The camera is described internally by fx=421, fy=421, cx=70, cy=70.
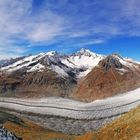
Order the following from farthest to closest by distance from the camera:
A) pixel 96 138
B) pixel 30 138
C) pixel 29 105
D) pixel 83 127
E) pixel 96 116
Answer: pixel 29 105 < pixel 96 116 < pixel 83 127 < pixel 30 138 < pixel 96 138

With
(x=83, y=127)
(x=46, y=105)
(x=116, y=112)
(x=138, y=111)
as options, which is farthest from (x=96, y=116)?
(x=138, y=111)

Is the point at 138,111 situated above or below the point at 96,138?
above

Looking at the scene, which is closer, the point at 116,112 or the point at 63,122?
the point at 63,122

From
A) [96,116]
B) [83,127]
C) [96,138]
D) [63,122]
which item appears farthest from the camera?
[96,116]

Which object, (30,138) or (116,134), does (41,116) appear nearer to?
(30,138)

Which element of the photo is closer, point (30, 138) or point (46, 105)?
point (30, 138)

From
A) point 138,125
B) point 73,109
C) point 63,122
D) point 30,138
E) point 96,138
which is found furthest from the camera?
point 73,109

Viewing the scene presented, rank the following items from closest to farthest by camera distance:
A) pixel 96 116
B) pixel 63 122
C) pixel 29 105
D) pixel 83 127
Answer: pixel 83 127, pixel 63 122, pixel 96 116, pixel 29 105

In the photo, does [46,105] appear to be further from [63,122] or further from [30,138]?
[30,138]

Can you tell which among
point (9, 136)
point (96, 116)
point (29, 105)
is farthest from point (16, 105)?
point (9, 136)
